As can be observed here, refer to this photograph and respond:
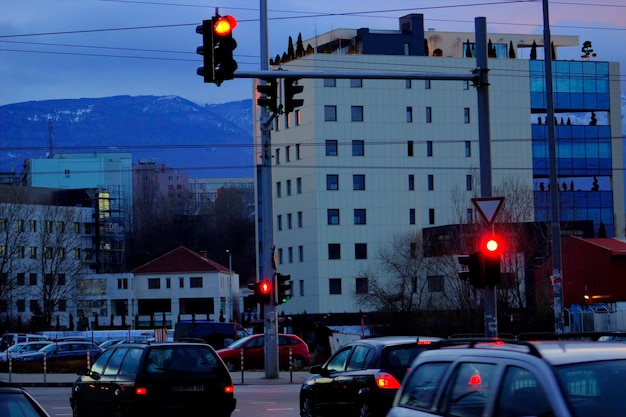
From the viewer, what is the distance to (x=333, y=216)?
95.0 meters

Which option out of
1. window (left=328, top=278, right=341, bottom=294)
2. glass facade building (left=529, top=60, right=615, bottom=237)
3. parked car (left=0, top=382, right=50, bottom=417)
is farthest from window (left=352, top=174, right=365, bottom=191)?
parked car (left=0, top=382, right=50, bottom=417)

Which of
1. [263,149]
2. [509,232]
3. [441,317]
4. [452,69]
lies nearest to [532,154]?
[452,69]

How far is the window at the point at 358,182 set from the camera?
314 ft

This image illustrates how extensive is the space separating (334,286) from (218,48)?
75.1 meters

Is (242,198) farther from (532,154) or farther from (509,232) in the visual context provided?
(509,232)

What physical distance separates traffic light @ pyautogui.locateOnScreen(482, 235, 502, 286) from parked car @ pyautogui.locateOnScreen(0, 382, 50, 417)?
12.8 m

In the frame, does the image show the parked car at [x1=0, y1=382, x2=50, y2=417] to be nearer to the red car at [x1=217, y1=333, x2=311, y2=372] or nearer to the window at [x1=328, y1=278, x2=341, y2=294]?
the red car at [x1=217, y1=333, x2=311, y2=372]

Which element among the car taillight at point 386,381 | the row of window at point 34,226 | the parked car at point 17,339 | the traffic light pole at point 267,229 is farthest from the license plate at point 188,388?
the row of window at point 34,226

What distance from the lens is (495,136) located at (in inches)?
3939

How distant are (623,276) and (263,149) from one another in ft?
105

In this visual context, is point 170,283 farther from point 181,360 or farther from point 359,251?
point 181,360

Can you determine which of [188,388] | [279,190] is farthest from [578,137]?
[188,388]

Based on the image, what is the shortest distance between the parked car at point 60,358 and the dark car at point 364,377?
112 feet

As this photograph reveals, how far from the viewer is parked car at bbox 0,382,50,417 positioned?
10.4 metres
